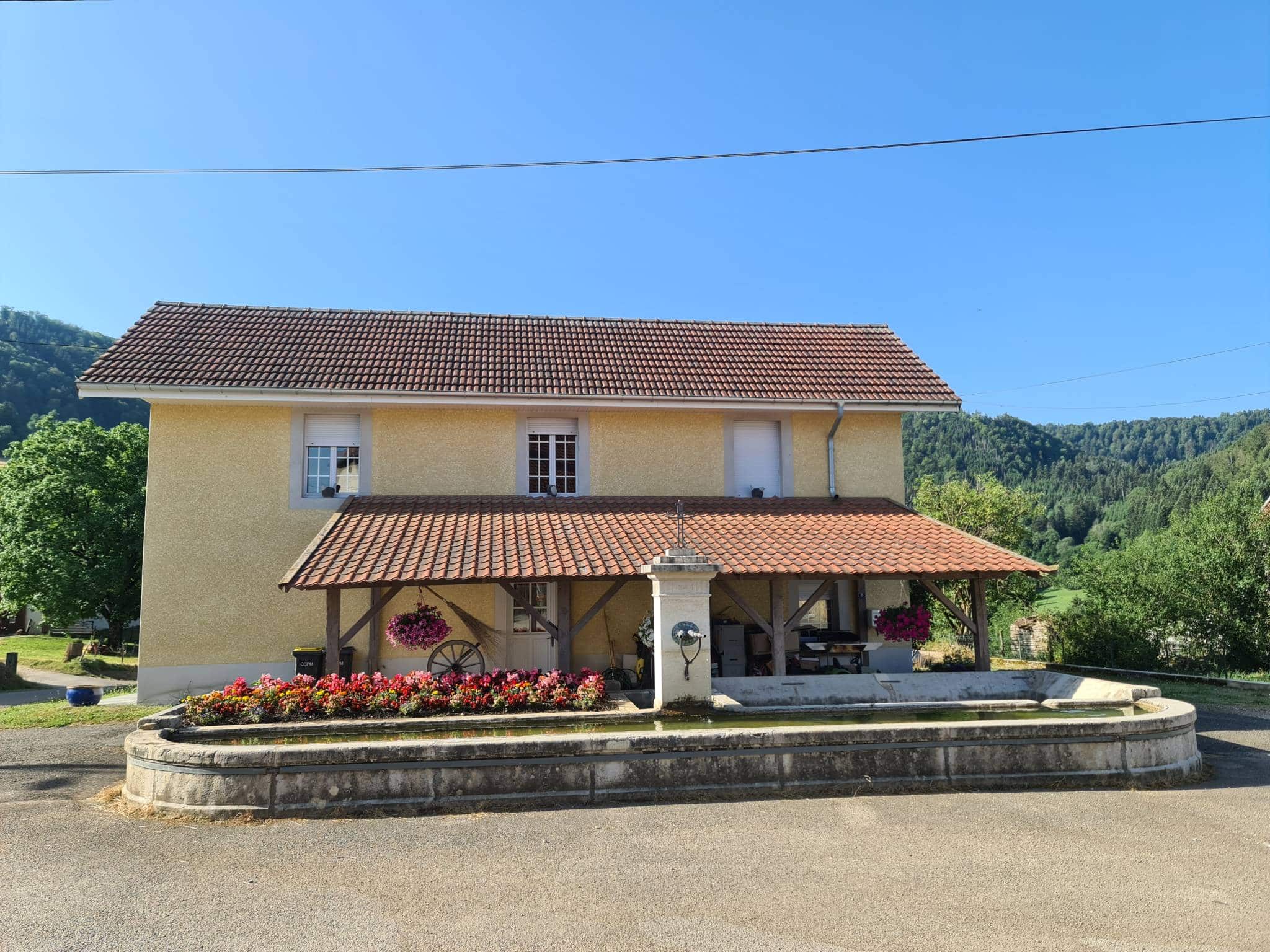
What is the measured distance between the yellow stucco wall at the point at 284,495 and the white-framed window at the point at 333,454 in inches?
12.3

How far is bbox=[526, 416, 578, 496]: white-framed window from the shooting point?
13727 millimetres

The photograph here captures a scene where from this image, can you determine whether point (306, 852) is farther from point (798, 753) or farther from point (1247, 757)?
point (1247, 757)

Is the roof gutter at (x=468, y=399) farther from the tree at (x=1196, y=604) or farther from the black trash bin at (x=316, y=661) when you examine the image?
the tree at (x=1196, y=604)

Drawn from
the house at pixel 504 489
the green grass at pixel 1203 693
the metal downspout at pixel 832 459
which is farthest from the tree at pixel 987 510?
the house at pixel 504 489

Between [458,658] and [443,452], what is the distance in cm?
350

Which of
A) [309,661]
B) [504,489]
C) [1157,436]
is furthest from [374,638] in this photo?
[1157,436]

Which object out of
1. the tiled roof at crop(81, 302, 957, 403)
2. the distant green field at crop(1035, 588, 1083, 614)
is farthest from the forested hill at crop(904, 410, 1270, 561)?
the tiled roof at crop(81, 302, 957, 403)

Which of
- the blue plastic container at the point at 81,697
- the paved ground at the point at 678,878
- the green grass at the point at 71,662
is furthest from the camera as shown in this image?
the green grass at the point at 71,662

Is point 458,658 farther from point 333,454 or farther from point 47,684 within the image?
point 47,684

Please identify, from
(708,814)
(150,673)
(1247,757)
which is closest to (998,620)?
(1247,757)

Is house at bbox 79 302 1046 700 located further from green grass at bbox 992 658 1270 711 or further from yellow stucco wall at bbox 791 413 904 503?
green grass at bbox 992 658 1270 711

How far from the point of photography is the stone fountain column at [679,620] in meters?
8.54

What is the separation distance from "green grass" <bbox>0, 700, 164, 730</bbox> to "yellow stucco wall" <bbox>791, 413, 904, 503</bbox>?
11084 mm

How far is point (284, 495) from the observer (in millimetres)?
12930
